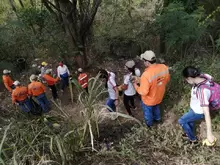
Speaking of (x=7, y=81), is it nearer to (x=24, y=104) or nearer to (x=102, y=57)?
(x=24, y=104)

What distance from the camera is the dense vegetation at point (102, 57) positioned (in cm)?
290

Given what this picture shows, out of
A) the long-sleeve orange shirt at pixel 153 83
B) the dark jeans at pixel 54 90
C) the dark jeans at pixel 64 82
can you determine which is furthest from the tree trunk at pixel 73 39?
the long-sleeve orange shirt at pixel 153 83

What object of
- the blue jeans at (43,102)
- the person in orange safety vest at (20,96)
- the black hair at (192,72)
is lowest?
the blue jeans at (43,102)

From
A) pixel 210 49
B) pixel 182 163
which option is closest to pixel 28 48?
pixel 210 49

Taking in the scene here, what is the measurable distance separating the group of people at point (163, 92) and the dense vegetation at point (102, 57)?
0.24 meters

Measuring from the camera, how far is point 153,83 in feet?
12.8

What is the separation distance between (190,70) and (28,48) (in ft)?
25.8

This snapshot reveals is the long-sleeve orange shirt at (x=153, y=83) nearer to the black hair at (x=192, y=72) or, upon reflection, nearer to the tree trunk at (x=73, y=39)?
the black hair at (x=192, y=72)

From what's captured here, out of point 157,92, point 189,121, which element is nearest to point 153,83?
point 157,92

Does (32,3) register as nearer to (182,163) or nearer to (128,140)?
(128,140)

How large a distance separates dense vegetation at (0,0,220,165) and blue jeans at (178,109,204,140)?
5.6 inches

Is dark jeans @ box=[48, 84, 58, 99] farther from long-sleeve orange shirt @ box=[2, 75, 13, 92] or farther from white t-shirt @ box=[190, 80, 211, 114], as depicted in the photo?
white t-shirt @ box=[190, 80, 211, 114]

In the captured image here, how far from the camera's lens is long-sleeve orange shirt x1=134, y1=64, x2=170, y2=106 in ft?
12.5

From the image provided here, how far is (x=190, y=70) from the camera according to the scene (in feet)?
10.3
